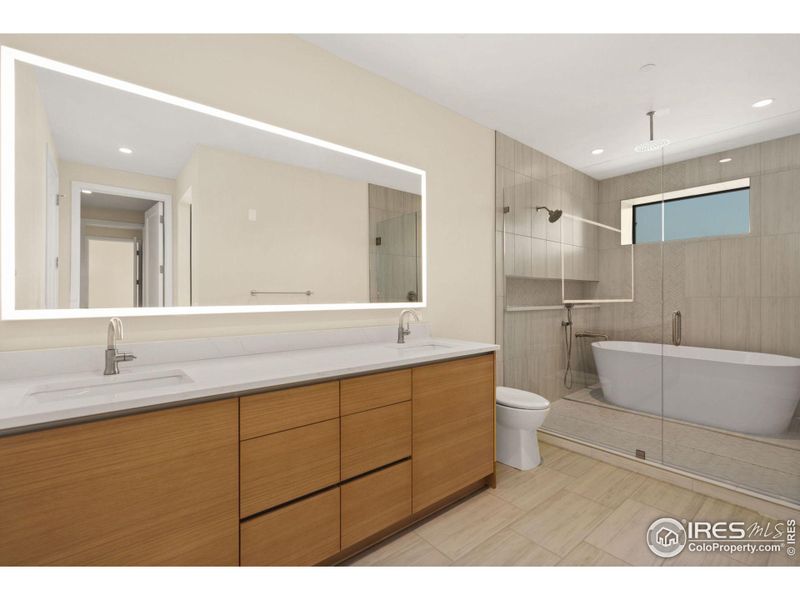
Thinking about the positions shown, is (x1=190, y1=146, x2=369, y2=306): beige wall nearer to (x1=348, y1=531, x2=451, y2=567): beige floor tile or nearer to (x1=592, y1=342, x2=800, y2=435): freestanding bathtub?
(x1=348, y1=531, x2=451, y2=567): beige floor tile

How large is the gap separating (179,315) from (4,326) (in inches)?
21.8

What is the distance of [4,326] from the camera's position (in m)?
1.35

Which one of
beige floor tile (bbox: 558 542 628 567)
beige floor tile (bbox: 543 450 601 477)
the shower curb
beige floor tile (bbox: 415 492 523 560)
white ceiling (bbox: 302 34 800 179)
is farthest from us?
beige floor tile (bbox: 543 450 601 477)

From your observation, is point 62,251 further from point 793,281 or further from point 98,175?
point 793,281

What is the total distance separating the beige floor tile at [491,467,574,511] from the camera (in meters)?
2.14

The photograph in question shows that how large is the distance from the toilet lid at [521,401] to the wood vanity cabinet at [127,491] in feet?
5.73

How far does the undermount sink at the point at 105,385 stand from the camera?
1.26 metres

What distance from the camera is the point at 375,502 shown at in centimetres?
163

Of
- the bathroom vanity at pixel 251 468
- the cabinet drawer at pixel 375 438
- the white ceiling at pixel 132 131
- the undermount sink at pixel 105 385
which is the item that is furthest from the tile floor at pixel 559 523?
the white ceiling at pixel 132 131

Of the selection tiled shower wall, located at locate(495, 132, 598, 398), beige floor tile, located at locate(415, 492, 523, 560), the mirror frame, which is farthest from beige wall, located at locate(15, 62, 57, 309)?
tiled shower wall, located at locate(495, 132, 598, 398)

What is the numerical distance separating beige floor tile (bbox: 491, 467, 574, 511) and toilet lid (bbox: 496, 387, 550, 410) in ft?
1.49

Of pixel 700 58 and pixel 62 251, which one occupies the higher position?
pixel 700 58
